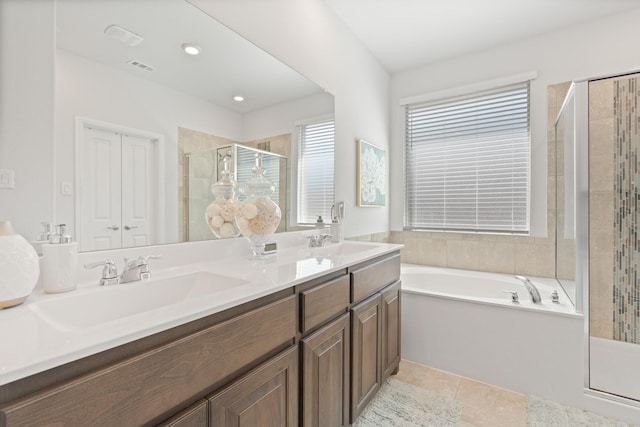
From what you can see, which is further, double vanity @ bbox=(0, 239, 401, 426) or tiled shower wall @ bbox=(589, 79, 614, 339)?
tiled shower wall @ bbox=(589, 79, 614, 339)

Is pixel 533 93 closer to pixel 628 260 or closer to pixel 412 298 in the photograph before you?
pixel 628 260

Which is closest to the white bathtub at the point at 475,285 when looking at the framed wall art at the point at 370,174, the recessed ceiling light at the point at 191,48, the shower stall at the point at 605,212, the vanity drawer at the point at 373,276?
the shower stall at the point at 605,212

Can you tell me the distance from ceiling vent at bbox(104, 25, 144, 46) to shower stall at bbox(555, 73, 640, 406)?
2.51 meters

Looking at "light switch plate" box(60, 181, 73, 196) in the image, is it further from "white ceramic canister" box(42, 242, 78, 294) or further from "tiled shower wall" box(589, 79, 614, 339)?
"tiled shower wall" box(589, 79, 614, 339)

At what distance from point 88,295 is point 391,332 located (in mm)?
1606

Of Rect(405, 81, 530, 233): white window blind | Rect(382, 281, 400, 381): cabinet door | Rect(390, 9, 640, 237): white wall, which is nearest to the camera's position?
Rect(382, 281, 400, 381): cabinet door

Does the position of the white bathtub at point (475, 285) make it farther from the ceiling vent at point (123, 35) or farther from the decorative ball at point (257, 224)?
the ceiling vent at point (123, 35)

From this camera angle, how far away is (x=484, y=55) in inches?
112

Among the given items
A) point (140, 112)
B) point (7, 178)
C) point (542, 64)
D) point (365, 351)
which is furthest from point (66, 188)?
point (542, 64)

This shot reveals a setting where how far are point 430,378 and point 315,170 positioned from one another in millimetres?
1652

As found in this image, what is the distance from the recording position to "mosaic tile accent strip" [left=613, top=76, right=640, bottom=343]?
2.16 metres

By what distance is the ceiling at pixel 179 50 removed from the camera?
1020 millimetres

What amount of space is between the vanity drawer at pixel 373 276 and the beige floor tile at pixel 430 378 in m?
0.72

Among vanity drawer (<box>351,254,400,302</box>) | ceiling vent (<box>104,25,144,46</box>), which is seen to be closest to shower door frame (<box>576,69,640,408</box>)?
vanity drawer (<box>351,254,400,302</box>)
